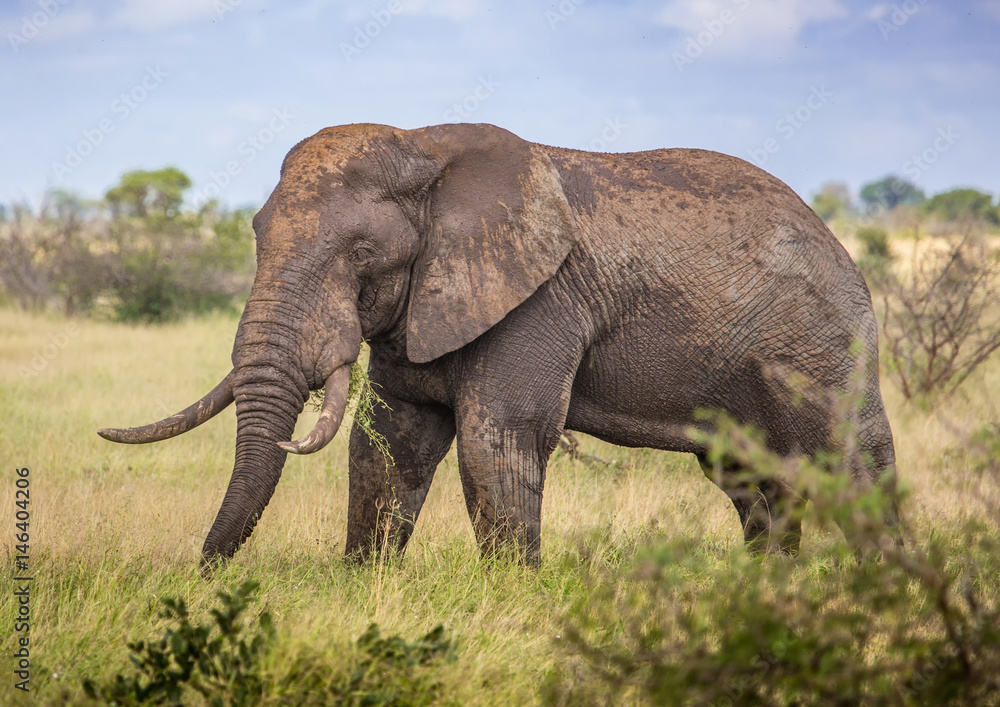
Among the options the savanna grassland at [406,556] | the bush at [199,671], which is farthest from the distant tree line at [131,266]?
the bush at [199,671]

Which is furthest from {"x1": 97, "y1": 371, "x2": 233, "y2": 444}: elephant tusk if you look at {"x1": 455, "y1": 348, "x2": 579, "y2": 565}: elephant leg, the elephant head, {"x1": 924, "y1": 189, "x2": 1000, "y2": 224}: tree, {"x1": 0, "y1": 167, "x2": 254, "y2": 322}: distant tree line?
{"x1": 924, "y1": 189, "x2": 1000, "y2": 224}: tree

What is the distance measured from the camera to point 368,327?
480 cm

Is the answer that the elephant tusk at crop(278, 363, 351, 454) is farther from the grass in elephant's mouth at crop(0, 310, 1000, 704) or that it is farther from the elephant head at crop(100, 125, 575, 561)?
the grass in elephant's mouth at crop(0, 310, 1000, 704)

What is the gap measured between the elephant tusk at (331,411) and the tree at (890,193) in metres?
62.4

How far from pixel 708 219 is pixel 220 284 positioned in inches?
648

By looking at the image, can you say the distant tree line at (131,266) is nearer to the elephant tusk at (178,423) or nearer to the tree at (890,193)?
the elephant tusk at (178,423)

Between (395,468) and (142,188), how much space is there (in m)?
31.2

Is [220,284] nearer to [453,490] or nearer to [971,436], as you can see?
[453,490]

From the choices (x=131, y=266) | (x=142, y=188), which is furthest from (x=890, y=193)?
(x=131, y=266)

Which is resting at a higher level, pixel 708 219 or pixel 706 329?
pixel 708 219

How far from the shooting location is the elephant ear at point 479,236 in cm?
469

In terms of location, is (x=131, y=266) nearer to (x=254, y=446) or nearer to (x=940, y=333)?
(x=940, y=333)

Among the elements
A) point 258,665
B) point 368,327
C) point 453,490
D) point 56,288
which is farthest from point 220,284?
point 258,665

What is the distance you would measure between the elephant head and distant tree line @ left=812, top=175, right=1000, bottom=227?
1659 centimetres
